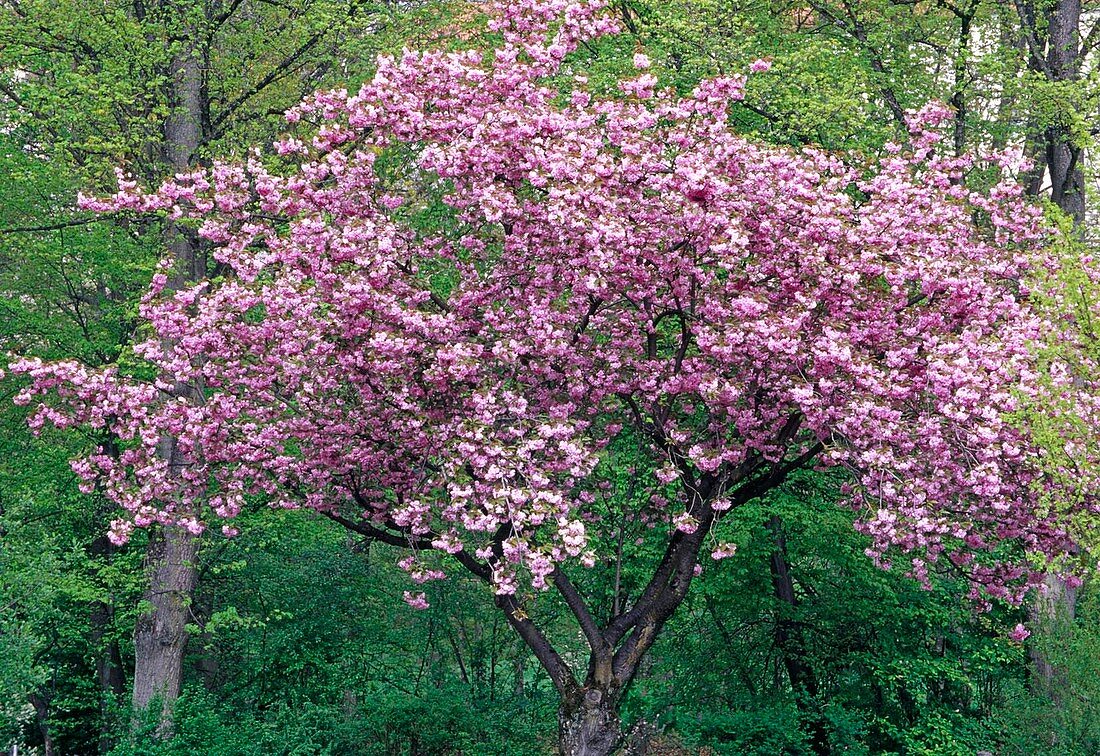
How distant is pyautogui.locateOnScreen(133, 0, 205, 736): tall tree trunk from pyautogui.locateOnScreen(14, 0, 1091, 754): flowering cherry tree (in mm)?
2436

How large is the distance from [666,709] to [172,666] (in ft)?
24.3

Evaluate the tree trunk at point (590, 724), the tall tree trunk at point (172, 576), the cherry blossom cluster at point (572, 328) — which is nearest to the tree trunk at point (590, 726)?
the tree trunk at point (590, 724)

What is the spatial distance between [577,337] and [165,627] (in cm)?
720

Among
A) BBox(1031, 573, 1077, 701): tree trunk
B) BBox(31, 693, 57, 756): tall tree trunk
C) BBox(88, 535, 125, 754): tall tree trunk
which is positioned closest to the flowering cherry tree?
BBox(1031, 573, 1077, 701): tree trunk

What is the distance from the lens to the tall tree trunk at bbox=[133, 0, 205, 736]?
525 inches

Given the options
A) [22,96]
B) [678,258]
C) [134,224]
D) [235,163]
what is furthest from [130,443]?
[678,258]

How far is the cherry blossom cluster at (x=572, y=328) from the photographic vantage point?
9.12 metres

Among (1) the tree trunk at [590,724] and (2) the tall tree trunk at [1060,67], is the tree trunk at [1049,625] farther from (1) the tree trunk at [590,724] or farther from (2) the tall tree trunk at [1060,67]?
(2) the tall tree trunk at [1060,67]

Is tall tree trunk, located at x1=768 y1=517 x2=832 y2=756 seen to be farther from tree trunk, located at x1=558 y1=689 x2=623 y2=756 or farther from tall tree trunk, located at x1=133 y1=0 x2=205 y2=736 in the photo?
tall tree trunk, located at x1=133 y1=0 x2=205 y2=736

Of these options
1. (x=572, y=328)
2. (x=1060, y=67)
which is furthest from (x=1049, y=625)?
(x=1060, y=67)

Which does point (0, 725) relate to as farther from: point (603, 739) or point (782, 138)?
point (782, 138)

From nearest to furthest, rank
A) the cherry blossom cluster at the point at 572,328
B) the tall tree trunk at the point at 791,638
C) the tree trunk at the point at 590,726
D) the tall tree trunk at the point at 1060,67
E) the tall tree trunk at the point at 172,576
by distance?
1. the cherry blossom cluster at the point at 572,328
2. the tree trunk at the point at 590,726
3. the tall tree trunk at the point at 172,576
4. the tall tree trunk at the point at 791,638
5. the tall tree trunk at the point at 1060,67

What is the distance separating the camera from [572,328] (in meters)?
10.3

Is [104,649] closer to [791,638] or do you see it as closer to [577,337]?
[577,337]
